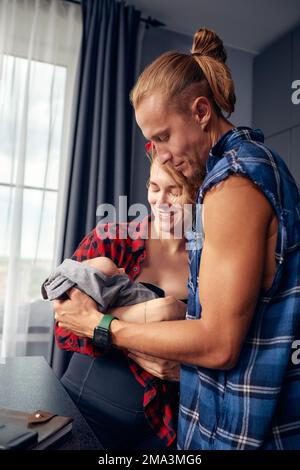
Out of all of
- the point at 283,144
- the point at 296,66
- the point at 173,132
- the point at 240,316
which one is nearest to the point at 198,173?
the point at 173,132

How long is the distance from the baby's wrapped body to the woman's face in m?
0.28

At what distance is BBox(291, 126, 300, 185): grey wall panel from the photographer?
259 centimetres

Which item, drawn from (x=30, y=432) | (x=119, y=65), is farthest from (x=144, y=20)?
(x=30, y=432)

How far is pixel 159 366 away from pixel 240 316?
34 centimetres

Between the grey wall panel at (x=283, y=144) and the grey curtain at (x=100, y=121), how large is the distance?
1.06m

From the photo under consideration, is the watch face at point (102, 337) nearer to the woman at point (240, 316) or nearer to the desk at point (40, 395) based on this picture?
the woman at point (240, 316)

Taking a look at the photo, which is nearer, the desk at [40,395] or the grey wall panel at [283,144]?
the desk at [40,395]

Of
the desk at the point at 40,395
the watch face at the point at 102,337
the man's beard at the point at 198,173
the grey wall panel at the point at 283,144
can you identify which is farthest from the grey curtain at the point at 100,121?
the watch face at the point at 102,337

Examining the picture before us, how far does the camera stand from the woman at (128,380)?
3.26ft

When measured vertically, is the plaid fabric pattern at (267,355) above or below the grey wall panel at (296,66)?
below

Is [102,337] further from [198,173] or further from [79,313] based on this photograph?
[198,173]

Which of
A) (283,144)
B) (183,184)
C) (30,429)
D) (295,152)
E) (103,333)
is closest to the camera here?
(30,429)

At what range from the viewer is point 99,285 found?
3.19ft

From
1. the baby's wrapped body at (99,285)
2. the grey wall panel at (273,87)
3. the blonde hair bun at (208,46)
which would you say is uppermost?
the grey wall panel at (273,87)
